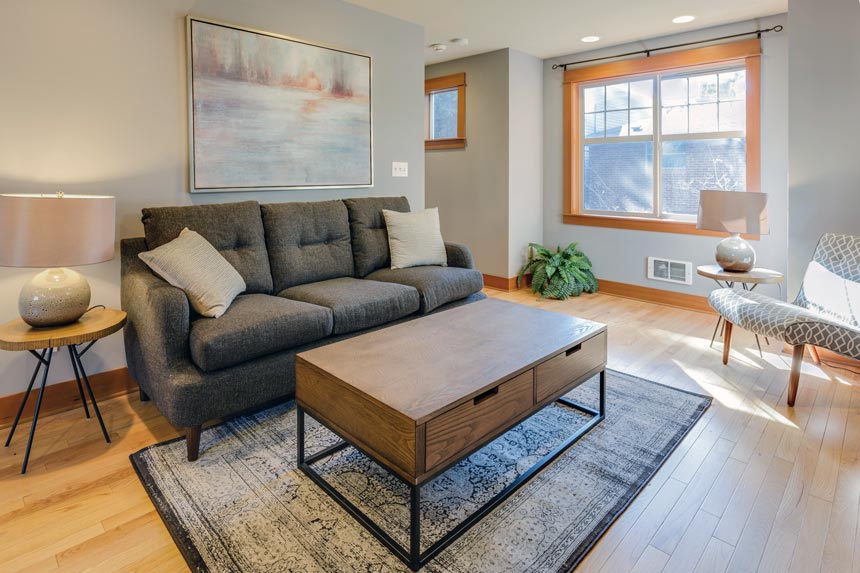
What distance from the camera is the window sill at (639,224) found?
4.46m

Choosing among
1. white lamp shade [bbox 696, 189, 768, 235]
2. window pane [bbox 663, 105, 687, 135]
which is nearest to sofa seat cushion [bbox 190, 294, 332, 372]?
white lamp shade [bbox 696, 189, 768, 235]

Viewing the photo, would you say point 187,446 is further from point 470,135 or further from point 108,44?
point 470,135

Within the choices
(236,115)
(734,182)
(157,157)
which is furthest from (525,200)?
(157,157)

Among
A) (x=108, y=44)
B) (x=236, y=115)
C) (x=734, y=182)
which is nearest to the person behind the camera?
(x=108, y=44)

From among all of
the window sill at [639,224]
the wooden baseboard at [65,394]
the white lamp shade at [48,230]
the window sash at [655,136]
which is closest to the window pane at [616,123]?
the window sash at [655,136]

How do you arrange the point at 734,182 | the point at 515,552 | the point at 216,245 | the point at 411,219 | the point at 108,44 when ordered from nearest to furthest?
1. the point at 515,552
2. the point at 108,44
3. the point at 216,245
4. the point at 411,219
5. the point at 734,182

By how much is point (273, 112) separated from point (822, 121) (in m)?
3.32

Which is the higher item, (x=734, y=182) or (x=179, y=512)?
(x=734, y=182)

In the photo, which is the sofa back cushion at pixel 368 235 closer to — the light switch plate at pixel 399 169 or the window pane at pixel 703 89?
the light switch plate at pixel 399 169

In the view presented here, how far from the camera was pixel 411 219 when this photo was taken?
141 inches

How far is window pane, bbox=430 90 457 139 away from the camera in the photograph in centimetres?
550

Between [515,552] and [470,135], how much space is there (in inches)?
174

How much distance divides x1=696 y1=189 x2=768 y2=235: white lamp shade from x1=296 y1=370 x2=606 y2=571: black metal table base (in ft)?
5.48

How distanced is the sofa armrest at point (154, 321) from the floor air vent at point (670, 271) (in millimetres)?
4072
